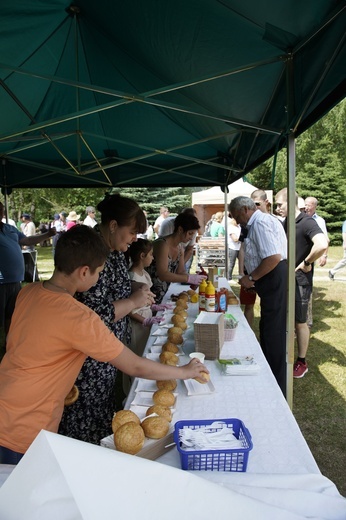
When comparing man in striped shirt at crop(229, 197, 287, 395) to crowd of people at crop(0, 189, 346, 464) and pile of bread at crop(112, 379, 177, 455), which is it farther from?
pile of bread at crop(112, 379, 177, 455)

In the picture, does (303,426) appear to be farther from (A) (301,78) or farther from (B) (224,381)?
(A) (301,78)

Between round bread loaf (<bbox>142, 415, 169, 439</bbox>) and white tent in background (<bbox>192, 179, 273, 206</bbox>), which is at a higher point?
white tent in background (<bbox>192, 179, 273, 206</bbox>)

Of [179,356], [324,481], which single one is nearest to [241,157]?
[179,356]

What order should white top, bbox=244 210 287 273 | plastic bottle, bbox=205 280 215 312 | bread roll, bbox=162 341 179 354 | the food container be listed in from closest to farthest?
bread roll, bbox=162 341 179 354 → the food container → plastic bottle, bbox=205 280 215 312 → white top, bbox=244 210 287 273

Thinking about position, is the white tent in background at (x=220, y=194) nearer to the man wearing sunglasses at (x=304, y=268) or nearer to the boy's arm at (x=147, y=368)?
the man wearing sunglasses at (x=304, y=268)

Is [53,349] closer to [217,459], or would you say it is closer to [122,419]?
[122,419]

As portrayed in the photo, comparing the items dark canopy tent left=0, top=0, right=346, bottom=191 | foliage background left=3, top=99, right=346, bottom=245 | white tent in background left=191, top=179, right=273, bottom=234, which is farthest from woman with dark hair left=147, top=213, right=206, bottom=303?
foliage background left=3, top=99, right=346, bottom=245

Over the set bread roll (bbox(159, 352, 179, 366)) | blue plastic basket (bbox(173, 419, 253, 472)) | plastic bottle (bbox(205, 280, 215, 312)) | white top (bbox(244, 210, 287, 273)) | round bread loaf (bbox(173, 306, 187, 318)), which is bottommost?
blue plastic basket (bbox(173, 419, 253, 472))

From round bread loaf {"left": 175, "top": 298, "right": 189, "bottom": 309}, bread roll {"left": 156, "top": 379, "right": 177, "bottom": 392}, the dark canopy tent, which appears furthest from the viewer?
round bread loaf {"left": 175, "top": 298, "right": 189, "bottom": 309}

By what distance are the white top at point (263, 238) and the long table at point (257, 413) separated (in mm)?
1439

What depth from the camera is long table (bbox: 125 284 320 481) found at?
1.21 metres

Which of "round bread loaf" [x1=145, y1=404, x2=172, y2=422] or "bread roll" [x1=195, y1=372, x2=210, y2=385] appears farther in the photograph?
"bread roll" [x1=195, y1=372, x2=210, y2=385]

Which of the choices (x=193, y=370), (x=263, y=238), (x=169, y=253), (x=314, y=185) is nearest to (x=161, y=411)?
(x=193, y=370)

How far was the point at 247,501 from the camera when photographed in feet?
2.45
